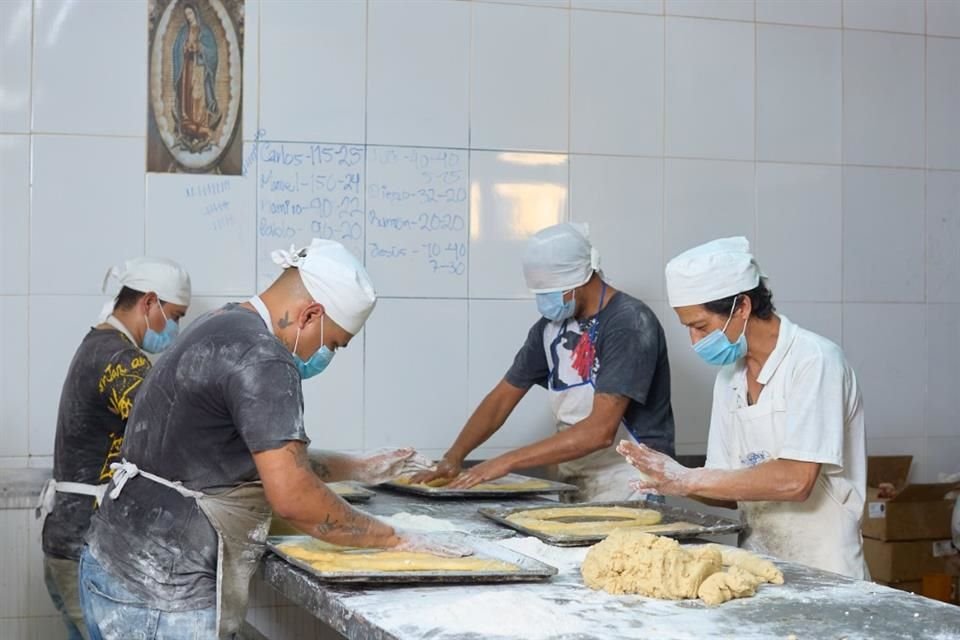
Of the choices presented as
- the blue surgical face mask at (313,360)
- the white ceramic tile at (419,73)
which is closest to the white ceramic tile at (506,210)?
the white ceramic tile at (419,73)

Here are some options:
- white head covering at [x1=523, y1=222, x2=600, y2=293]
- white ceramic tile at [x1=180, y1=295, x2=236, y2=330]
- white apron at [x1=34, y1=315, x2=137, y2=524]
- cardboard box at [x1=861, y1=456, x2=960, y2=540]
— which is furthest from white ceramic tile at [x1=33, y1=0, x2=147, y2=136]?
cardboard box at [x1=861, y1=456, x2=960, y2=540]

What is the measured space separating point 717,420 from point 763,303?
380mm

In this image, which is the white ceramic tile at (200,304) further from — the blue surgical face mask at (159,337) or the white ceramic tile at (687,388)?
the white ceramic tile at (687,388)

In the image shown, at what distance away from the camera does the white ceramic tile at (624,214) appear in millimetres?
4738

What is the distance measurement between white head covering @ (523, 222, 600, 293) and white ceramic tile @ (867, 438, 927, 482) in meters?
1.90

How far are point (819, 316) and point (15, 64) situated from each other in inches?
134

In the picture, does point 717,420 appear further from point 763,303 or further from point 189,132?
point 189,132

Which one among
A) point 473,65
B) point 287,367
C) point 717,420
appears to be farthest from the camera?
point 473,65

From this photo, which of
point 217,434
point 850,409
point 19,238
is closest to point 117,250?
point 19,238

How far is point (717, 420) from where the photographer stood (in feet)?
10.5

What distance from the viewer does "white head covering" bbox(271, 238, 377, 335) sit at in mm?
2535

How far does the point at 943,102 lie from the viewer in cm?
520

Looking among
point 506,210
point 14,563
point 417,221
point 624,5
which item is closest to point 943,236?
point 624,5

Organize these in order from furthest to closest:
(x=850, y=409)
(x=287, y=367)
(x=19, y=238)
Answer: (x=19, y=238)
(x=850, y=409)
(x=287, y=367)
